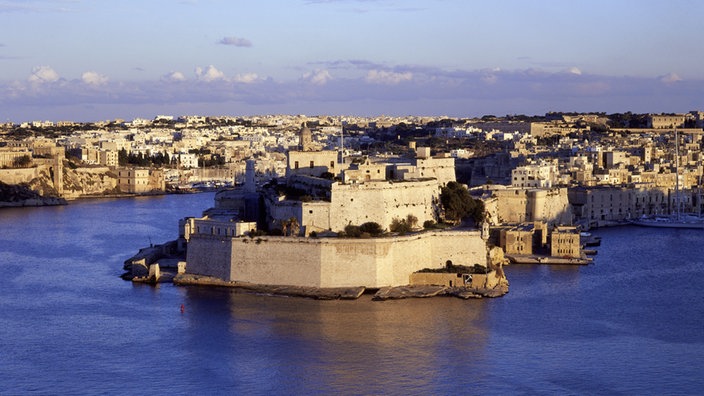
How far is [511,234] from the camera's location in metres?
18.2

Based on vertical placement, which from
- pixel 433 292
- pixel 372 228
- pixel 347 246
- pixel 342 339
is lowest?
pixel 342 339

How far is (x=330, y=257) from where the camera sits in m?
14.8

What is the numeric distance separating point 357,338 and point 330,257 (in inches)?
98.8

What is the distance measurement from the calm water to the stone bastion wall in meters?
0.50

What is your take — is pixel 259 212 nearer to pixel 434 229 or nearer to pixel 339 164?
pixel 339 164

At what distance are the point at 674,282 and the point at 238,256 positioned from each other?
598 centimetres

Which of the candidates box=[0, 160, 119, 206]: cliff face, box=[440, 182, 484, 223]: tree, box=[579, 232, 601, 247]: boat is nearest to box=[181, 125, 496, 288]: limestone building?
box=[440, 182, 484, 223]: tree

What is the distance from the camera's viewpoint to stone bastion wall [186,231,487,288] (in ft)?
48.4

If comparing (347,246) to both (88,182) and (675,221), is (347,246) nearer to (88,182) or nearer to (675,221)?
(675,221)

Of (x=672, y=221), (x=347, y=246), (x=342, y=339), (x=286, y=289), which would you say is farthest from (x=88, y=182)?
(x=342, y=339)

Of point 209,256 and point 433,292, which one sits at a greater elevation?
point 209,256

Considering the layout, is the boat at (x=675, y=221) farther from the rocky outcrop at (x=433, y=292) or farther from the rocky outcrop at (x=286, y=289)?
the rocky outcrop at (x=286, y=289)

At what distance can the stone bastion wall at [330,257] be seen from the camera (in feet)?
48.4

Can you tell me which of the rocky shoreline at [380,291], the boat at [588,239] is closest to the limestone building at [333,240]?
the rocky shoreline at [380,291]
